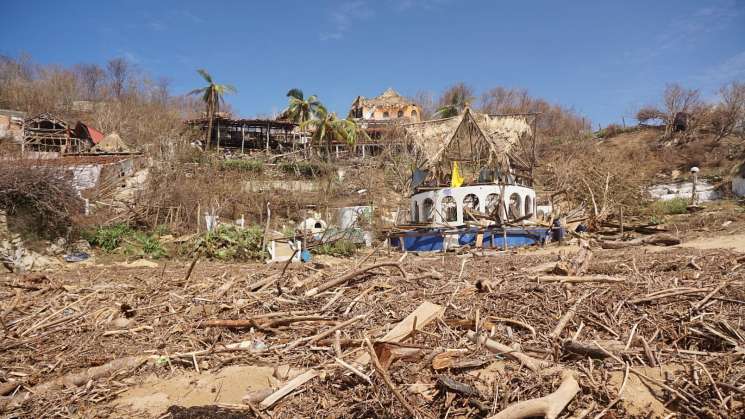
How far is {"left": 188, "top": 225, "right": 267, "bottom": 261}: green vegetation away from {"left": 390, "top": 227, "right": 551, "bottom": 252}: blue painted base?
5.75 metres

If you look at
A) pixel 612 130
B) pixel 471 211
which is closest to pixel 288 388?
pixel 471 211

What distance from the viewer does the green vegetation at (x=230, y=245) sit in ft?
51.5

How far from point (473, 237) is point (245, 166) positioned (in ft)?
61.4

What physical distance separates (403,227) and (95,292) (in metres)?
13.6

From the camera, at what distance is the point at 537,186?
32.4m

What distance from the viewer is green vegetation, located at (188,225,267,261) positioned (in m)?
15.7

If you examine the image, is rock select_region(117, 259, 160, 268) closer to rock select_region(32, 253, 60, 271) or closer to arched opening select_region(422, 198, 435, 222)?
rock select_region(32, 253, 60, 271)

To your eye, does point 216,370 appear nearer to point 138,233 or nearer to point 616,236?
point 138,233

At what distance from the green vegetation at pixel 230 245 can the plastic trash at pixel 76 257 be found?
337 centimetres

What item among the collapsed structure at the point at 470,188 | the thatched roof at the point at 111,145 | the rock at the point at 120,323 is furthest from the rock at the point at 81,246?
the thatched roof at the point at 111,145

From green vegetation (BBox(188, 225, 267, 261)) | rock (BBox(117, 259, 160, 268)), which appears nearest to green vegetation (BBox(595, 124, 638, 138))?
green vegetation (BBox(188, 225, 267, 261))

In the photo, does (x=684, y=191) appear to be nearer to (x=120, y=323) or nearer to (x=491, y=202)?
(x=491, y=202)

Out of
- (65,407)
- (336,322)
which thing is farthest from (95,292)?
(336,322)

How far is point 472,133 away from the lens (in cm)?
2000
